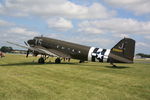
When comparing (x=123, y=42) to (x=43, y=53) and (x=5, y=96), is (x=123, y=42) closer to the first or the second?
(x=43, y=53)

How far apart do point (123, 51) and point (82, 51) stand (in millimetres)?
6740

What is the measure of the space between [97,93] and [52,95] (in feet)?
8.38

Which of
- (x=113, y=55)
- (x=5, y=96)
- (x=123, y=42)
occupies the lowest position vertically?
(x=5, y=96)

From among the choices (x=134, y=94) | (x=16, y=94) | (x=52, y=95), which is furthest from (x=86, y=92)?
(x=16, y=94)

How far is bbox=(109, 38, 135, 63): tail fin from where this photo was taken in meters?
25.2

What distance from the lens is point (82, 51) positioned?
29000mm

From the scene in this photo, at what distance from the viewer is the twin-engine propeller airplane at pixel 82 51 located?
25.5 meters

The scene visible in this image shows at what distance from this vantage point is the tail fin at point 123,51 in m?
25.2

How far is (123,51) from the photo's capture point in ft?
84.6

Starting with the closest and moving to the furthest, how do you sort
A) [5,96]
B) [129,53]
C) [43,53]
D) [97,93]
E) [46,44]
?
[5,96]
[97,93]
[129,53]
[43,53]
[46,44]

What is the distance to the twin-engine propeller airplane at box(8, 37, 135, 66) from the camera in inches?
1003

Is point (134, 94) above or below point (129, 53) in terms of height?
below

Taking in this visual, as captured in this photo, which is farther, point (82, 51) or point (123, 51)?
point (82, 51)

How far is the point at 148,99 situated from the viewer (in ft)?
29.4
